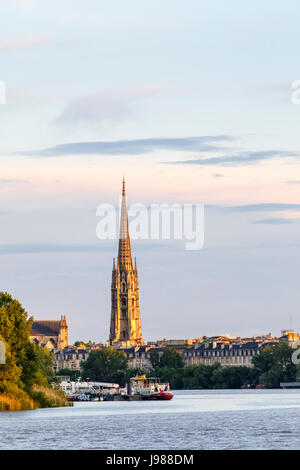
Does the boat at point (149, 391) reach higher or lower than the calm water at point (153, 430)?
higher


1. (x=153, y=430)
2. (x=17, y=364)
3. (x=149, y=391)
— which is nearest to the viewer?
(x=153, y=430)

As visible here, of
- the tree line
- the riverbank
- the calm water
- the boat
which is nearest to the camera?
the calm water

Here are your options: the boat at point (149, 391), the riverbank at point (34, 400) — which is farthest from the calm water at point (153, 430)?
the boat at point (149, 391)

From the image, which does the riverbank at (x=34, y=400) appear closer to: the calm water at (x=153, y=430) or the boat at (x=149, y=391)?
the calm water at (x=153, y=430)

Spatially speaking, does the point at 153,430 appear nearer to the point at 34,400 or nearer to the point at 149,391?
the point at 34,400

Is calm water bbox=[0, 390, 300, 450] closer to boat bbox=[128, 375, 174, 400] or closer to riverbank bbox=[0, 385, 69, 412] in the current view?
riverbank bbox=[0, 385, 69, 412]

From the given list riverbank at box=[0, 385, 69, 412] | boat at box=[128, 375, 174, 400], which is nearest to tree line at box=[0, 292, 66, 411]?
riverbank at box=[0, 385, 69, 412]

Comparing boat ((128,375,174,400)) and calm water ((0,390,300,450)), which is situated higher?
boat ((128,375,174,400))

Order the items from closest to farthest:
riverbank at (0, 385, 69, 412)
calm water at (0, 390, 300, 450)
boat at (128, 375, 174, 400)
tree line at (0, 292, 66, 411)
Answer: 1. calm water at (0, 390, 300, 450)
2. tree line at (0, 292, 66, 411)
3. riverbank at (0, 385, 69, 412)
4. boat at (128, 375, 174, 400)

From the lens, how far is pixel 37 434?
2876 inches

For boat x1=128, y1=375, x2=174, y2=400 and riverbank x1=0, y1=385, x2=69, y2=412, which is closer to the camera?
riverbank x1=0, y1=385, x2=69, y2=412

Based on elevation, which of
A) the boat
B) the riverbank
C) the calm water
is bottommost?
the calm water

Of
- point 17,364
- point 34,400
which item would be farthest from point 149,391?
point 17,364
